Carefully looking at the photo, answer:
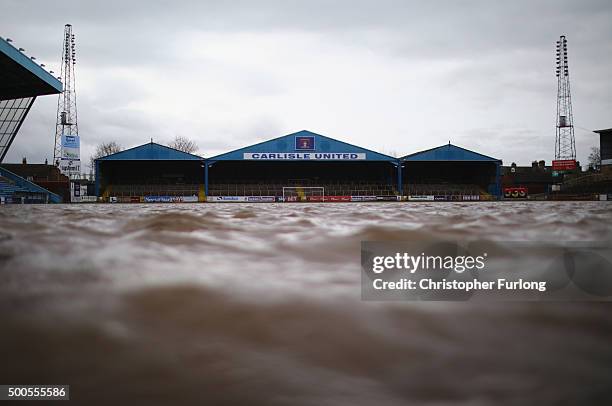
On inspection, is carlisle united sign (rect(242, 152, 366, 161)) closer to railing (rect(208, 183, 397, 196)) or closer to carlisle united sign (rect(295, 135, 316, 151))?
carlisle united sign (rect(295, 135, 316, 151))

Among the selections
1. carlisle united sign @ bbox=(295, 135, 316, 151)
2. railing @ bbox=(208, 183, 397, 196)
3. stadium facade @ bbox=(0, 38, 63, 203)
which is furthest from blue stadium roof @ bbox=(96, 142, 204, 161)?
carlisle united sign @ bbox=(295, 135, 316, 151)

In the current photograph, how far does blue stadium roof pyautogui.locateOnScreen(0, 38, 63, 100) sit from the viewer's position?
62.6 ft

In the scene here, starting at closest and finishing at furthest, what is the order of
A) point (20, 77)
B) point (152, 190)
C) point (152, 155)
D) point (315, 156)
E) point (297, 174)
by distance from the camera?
1. point (20, 77)
2. point (152, 155)
3. point (315, 156)
4. point (152, 190)
5. point (297, 174)

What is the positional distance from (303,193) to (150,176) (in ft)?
46.3

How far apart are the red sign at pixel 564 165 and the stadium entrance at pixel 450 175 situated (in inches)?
729

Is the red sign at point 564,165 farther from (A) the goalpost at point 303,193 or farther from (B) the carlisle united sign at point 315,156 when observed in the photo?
(A) the goalpost at point 303,193

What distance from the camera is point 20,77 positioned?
22547 millimetres

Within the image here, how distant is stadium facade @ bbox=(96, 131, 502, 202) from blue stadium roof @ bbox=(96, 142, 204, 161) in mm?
73

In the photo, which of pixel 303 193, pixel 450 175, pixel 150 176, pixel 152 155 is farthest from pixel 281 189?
pixel 450 175

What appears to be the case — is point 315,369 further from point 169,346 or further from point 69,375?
point 69,375

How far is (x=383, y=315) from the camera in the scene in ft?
3.65

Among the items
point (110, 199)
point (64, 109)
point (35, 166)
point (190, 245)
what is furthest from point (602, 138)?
point (35, 166)

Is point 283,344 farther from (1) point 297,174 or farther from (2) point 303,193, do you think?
(1) point 297,174

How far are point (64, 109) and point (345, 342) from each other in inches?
2035
